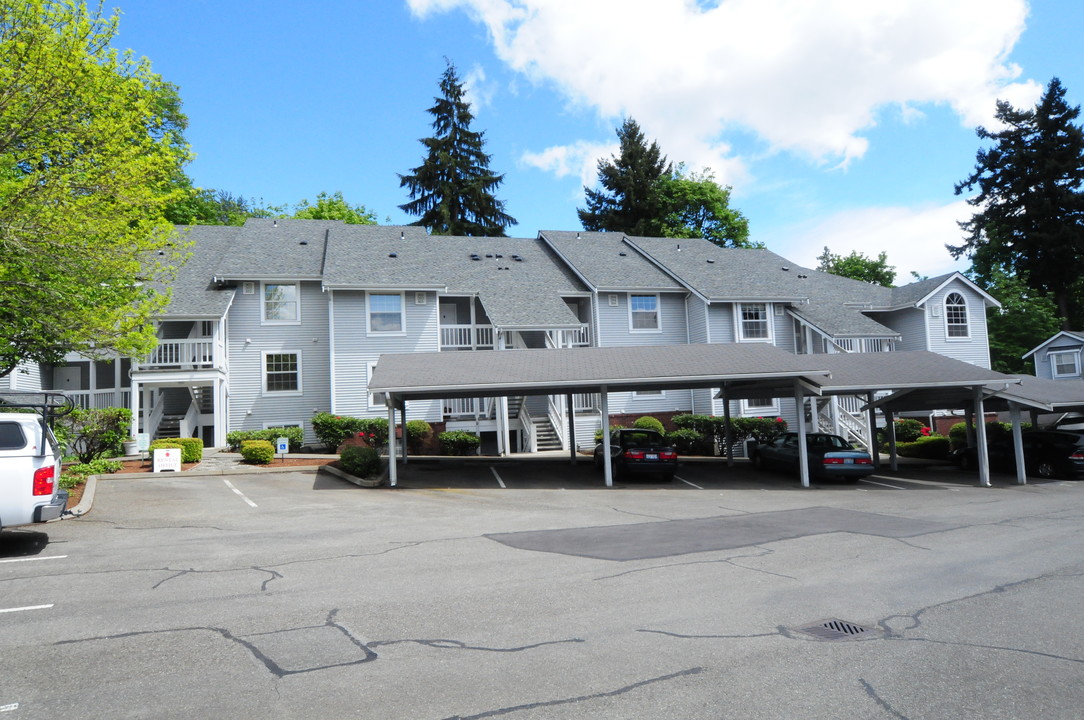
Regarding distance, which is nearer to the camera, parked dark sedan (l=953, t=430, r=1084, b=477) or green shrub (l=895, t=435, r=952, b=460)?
parked dark sedan (l=953, t=430, r=1084, b=477)

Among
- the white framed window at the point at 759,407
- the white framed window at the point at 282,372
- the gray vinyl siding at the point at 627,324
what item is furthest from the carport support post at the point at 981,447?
the white framed window at the point at 282,372

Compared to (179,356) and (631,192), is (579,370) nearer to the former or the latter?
(179,356)

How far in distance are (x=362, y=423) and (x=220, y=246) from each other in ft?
38.4

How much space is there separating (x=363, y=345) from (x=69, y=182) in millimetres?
15279

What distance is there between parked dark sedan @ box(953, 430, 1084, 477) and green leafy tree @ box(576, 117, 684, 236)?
3267cm

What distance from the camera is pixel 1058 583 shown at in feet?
27.9

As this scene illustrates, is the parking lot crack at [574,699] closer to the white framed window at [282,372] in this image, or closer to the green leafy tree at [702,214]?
the white framed window at [282,372]

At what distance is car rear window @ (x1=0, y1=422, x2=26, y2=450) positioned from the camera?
992cm

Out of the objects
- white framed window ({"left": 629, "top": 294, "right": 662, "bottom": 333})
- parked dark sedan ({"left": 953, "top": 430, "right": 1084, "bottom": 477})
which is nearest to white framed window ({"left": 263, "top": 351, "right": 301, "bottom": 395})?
white framed window ({"left": 629, "top": 294, "right": 662, "bottom": 333})

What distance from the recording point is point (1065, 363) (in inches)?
1706

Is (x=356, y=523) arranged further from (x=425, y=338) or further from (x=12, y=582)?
(x=425, y=338)

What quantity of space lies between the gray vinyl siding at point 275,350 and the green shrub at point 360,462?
26.0 ft

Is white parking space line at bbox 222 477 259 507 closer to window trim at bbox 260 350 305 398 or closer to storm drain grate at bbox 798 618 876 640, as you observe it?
window trim at bbox 260 350 305 398

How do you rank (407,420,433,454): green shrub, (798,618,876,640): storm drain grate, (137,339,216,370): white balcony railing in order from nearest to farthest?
(798,618,876,640): storm drain grate → (137,339,216,370): white balcony railing → (407,420,433,454): green shrub
